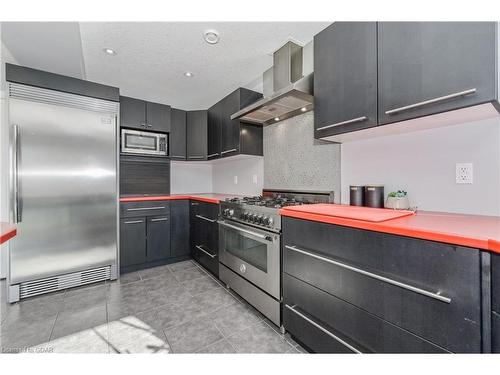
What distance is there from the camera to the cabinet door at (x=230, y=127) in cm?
271

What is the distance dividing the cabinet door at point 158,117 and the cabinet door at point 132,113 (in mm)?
66

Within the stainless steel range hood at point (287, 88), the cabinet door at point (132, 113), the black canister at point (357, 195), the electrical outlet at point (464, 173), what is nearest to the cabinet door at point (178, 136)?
the cabinet door at point (132, 113)

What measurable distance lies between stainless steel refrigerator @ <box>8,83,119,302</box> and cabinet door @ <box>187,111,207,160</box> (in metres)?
1.12

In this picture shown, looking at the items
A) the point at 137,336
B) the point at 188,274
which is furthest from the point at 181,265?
the point at 137,336

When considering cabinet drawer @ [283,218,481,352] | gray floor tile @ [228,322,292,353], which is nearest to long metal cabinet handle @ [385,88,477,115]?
cabinet drawer @ [283,218,481,352]

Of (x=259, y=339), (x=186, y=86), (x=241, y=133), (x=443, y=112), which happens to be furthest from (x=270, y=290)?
(x=186, y=86)

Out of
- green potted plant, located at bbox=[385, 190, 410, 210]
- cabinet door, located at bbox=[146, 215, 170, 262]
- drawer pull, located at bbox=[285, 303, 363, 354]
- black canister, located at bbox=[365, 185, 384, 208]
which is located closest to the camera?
drawer pull, located at bbox=[285, 303, 363, 354]

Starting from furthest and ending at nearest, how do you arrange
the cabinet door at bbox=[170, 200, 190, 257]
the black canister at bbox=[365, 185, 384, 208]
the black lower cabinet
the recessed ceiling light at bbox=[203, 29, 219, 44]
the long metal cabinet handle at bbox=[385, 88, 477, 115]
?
the cabinet door at bbox=[170, 200, 190, 257] < the black lower cabinet < the recessed ceiling light at bbox=[203, 29, 219, 44] < the black canister at bbox=[365, 185, 384, 208] < the long metal cabinet handle at bbox=[385, 88, 477, 115]

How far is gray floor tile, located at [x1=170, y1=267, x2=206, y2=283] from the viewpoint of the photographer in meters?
2.64

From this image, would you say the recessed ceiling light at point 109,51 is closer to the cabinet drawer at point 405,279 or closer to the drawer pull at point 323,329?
the cabinet drawer at point 405,279

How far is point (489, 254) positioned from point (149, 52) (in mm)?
2713

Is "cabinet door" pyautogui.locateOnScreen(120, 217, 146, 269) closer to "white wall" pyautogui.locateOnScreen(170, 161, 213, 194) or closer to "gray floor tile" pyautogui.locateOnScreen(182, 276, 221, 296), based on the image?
"gray floor tile" pyautogui.locateOnScreen(182, 276, 221, 296)

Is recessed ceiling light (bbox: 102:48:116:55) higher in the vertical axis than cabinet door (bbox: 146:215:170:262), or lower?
higher

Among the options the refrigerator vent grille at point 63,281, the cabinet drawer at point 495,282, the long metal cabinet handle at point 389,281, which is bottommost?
the refrigerator vent grille at point 63,281
